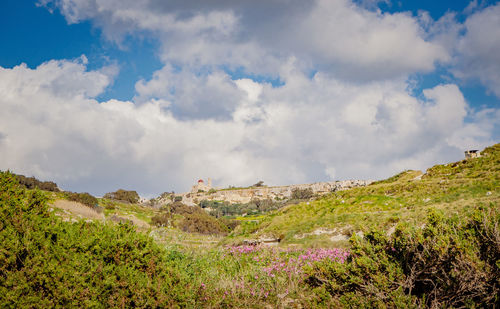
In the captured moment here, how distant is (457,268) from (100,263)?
4016 mm

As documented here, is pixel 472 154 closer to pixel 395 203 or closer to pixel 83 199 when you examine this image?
pixel 395 203

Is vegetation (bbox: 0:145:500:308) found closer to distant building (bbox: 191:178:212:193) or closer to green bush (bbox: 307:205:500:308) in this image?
green bush (bbox: 307:205:500:308)

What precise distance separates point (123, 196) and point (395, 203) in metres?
32.3

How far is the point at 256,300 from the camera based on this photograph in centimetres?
476

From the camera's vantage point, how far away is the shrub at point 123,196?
3728 centimetres

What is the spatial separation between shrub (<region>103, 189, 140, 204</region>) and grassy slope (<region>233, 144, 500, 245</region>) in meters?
23.2

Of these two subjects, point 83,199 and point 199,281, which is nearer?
point 199,281

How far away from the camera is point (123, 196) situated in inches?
1483

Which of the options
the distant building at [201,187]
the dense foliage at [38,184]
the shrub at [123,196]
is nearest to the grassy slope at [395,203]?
the dense foliage at [38,184]

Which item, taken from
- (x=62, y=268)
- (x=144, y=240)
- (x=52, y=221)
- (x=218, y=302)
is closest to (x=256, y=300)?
(x=218, y=302)

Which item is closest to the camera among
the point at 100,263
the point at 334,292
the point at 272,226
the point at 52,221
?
the point at 100,263

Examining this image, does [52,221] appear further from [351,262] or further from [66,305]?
[351,262]

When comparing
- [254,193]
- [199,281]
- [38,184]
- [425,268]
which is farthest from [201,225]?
[254,193]

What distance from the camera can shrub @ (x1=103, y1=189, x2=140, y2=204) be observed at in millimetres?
37281
